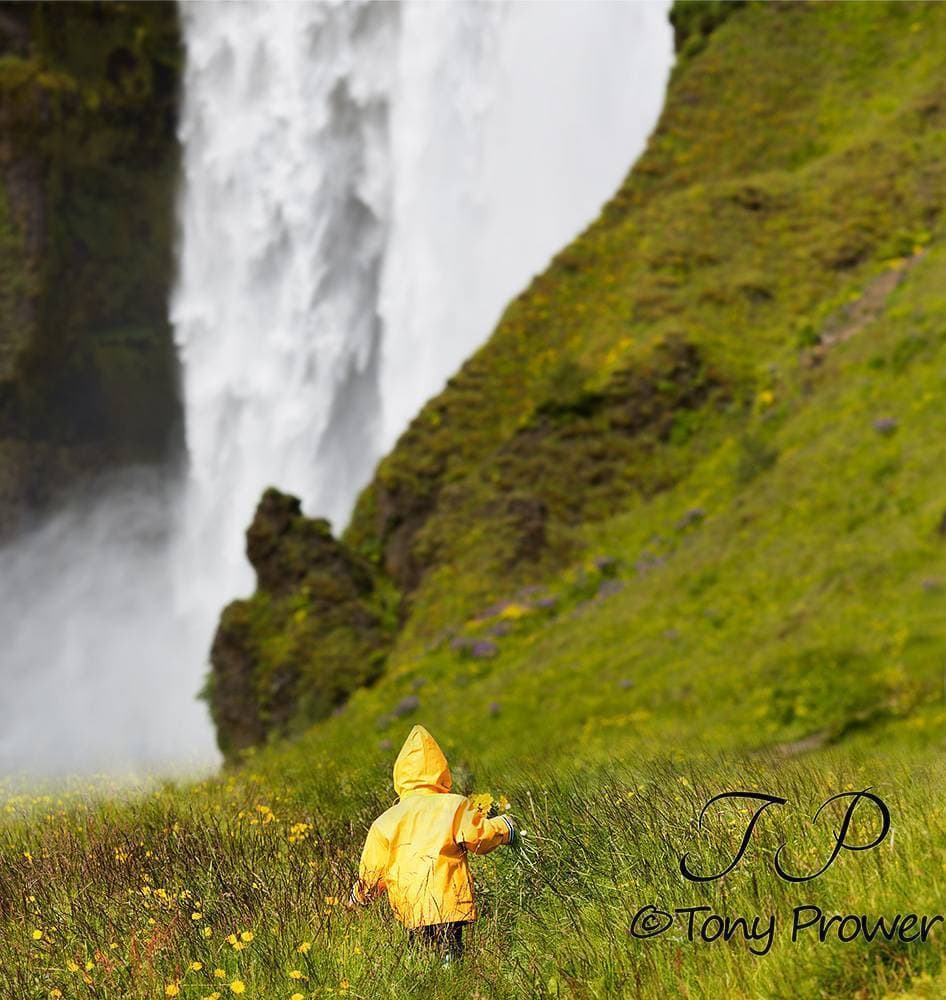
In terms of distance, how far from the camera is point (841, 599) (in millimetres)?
14281

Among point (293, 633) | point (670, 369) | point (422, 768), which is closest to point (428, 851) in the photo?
point (422, 768)

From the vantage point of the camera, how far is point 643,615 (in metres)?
17.1

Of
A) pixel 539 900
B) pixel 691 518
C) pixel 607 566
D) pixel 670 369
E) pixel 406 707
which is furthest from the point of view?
pixel 670 369

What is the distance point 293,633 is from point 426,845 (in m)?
18.7

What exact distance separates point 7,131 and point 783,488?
49118 mm

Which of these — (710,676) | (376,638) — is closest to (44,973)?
(710,676)

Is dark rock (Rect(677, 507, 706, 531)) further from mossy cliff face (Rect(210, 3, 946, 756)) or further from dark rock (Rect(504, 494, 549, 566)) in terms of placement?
dark rock (Rect(504, 494, 549, 566))

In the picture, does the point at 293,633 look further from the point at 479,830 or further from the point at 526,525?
the point at 479,830

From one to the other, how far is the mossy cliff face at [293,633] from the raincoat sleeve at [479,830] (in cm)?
1687

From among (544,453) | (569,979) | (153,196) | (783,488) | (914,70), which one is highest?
(153,196)

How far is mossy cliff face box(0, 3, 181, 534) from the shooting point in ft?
182


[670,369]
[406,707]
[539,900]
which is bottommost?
[539,900]

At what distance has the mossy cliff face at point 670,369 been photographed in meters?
19.5

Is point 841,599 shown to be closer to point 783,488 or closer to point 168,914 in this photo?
point 783,488
